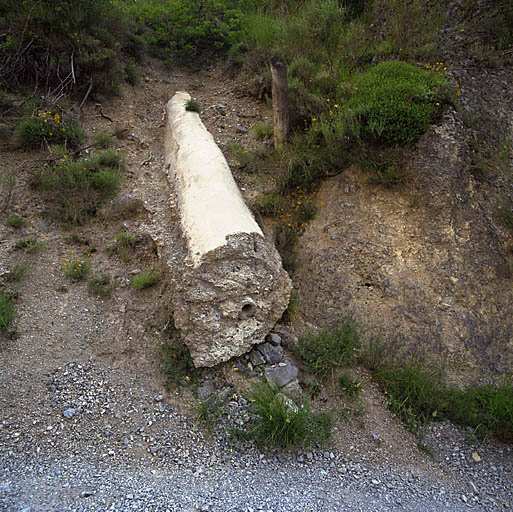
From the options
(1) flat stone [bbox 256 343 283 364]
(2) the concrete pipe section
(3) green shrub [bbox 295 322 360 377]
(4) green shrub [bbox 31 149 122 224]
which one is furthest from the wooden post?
(1) flat stone [bbox 256 343 283 364]

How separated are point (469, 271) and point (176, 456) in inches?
130

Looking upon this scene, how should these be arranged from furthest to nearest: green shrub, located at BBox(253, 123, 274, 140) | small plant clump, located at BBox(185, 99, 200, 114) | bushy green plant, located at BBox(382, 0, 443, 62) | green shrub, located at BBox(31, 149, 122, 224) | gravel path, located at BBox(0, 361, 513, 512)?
small plant clump, located at BBox(185, 99, 200, 114), green shrub, located at BBox(253, 123, 274, 140), bushy green plant, located at BBox(382, 0, 443, 62), green shrub, located at BBox(31, 149, 122, 224), gravel path, located at BBox(0, 361, 513, 512)

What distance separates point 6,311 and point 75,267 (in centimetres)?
83

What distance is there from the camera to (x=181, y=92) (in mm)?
7176

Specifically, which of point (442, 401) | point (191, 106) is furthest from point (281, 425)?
point (191, 106)

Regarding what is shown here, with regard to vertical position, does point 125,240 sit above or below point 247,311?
below

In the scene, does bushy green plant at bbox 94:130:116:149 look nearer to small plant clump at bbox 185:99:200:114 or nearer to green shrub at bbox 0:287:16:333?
small plant clump at bbox 185:99:200:114

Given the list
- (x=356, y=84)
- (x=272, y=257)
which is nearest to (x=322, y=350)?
(x=272, y=257)

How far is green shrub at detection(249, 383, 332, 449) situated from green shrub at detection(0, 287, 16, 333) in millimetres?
2258

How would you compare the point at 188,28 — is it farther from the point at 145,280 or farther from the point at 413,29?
the point at 145,280

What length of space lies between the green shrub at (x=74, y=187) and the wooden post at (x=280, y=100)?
2.26 m

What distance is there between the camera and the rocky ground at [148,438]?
2.68 meters

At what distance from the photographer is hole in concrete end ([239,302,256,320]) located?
11.6 ft

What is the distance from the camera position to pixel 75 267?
171 inches
